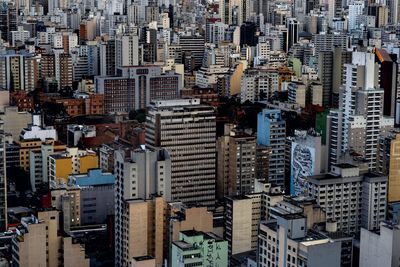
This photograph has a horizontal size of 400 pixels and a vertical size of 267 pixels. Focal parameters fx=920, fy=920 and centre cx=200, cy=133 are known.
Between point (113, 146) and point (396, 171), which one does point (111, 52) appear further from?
point (396, 171)

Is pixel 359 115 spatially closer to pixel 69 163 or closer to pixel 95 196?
pixel 95 196

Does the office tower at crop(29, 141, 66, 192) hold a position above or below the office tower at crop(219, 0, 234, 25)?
below

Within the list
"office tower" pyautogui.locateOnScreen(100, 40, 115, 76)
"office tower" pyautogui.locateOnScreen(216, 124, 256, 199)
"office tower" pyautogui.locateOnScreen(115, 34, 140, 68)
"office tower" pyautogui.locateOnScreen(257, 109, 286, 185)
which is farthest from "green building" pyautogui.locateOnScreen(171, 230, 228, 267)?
"office tower" pyautogui.locateOnScreen(100, 40, 115, 76)

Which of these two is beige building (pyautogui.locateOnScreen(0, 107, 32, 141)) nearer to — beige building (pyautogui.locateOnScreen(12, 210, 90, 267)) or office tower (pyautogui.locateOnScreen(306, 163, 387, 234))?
beige building (pyautogui.locateOnScreen(12, 210, 90, 267))

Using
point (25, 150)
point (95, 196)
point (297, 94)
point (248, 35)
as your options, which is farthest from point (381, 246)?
point (248, 35)

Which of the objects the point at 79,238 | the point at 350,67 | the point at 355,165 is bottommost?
the point at 79,238

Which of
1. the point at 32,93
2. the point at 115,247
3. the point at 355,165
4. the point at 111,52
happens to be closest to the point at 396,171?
the point at 355,165

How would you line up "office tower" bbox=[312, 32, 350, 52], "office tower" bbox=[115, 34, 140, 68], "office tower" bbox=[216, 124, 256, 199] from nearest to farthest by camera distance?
"office tower" bbox=[216, 124, 256, 199] < "office tower" bbox=[115, 34, 140, 68] < "office tower" bbox=[312, 32, 350, 52]
